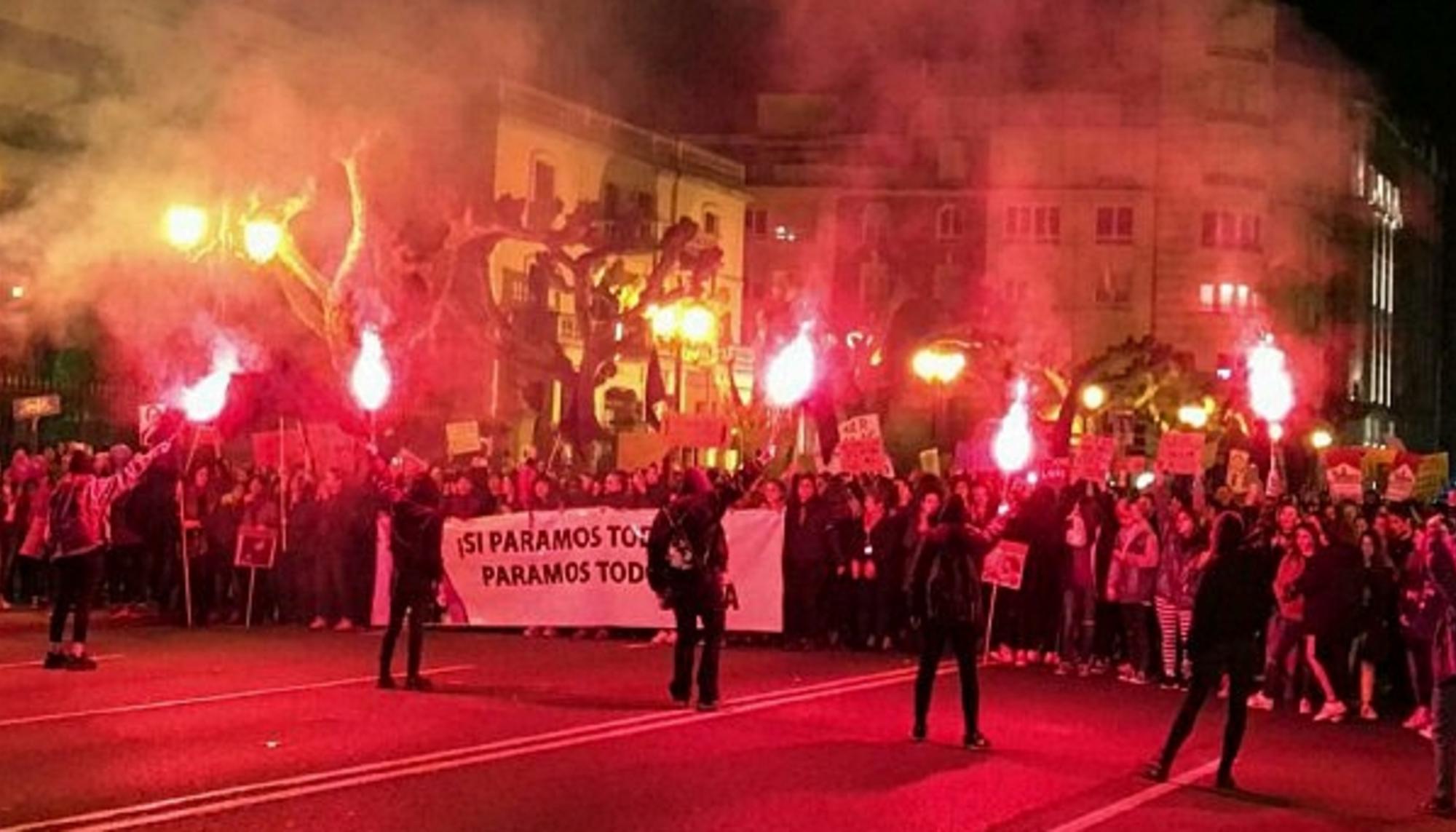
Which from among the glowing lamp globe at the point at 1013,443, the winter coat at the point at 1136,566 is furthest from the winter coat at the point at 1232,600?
the glowing lamp globe at the point at 1013,443

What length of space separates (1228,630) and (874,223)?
47.7m

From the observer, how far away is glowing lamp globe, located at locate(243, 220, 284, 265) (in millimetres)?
21906

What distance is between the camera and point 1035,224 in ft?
187

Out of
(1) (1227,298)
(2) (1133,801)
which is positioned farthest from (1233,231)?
(2) (1133,801)

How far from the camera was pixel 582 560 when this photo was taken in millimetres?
17156

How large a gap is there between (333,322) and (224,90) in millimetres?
4730

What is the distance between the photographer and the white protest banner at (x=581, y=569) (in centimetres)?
1686

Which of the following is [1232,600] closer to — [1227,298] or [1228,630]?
[1228,630]

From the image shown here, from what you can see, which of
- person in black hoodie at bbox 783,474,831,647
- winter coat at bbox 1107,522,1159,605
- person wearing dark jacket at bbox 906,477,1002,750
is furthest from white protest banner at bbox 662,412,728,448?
person wearing dark jacket at bbox 906,477,1002,750

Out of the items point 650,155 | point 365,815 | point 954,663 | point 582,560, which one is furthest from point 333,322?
point 650,155

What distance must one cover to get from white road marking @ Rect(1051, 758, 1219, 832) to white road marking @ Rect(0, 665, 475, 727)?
18.1 feet

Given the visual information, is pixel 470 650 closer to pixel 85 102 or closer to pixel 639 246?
pixel 85 102

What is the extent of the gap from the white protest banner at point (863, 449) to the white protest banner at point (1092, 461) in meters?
1.98

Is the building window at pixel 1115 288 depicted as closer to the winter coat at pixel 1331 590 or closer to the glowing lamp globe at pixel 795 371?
the glowing lamp globe at pixel 795 371
